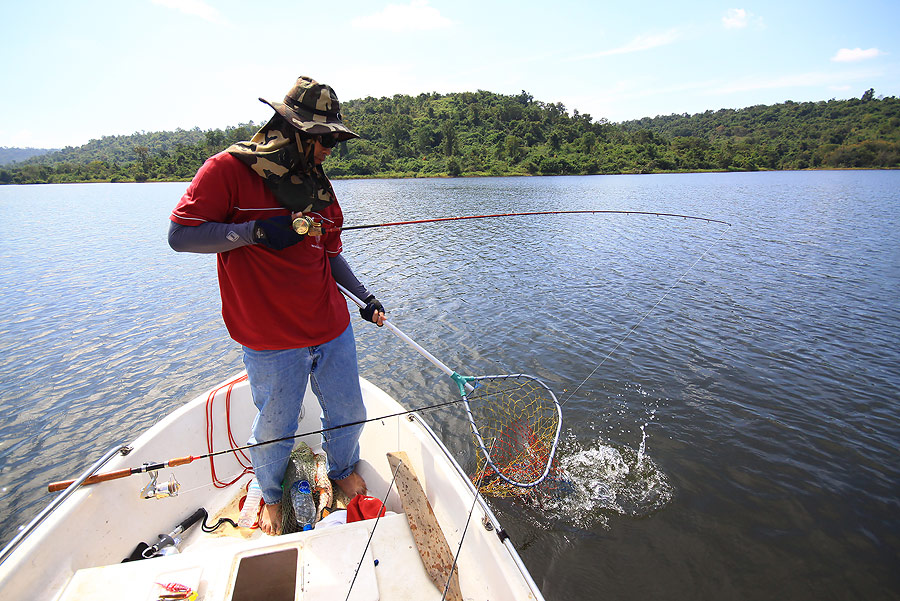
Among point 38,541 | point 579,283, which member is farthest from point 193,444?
A: point 579,283

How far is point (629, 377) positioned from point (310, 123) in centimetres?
669

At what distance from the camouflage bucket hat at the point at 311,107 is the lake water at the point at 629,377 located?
14.1 feet

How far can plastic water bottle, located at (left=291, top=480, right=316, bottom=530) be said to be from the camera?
3148 millimetres

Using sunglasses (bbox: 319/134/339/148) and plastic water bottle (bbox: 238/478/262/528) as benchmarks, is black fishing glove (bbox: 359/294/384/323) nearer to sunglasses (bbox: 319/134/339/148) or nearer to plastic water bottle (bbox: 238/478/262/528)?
sunglasses (bbox: 319/134/339/148)

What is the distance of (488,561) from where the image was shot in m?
2.46

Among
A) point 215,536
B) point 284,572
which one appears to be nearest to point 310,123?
point 284,572

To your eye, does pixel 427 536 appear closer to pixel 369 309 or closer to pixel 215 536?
pixel 369 309

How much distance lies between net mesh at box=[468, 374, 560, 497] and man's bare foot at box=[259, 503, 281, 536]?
79.5 inches

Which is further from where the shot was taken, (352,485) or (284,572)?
(352,485)

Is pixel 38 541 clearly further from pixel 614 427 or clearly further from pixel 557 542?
pixel 614 427

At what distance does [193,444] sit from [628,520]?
14.5 feet

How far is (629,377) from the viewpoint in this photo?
738cm

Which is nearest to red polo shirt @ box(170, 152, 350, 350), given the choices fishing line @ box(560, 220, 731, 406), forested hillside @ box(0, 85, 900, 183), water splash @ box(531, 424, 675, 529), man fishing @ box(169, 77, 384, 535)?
man fishing @ box(169, 77, 384, 535)

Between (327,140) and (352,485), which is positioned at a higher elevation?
(327,140)
